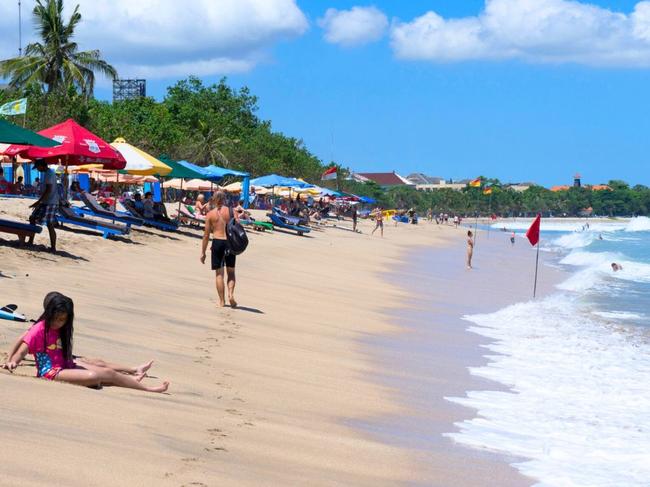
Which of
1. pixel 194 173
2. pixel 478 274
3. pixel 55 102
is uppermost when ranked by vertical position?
pixel 55 102

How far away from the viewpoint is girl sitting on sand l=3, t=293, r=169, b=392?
704cm

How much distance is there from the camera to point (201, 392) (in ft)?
25.9

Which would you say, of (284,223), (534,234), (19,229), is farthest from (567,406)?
(284,223)

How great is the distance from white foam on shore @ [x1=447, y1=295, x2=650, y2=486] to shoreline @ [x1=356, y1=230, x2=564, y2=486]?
0.19 meters

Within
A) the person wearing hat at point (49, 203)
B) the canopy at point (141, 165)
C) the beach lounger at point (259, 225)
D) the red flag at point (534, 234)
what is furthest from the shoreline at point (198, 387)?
the beach lounger at point (259, 225)

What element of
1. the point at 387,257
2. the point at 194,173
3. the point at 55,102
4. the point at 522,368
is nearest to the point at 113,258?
the point at 522,368

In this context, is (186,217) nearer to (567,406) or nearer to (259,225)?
(259,225)

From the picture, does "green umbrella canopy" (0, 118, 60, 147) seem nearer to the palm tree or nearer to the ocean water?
the ocean water

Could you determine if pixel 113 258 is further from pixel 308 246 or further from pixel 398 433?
pixel 308 246

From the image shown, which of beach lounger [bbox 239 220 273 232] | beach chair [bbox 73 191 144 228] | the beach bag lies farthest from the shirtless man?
beach lounger [bbox 239 220 273 232]

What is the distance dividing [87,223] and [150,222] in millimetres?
4399

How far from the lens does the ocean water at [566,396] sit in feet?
24.1

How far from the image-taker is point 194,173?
2961 centimetres

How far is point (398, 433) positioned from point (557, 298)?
1545cm
